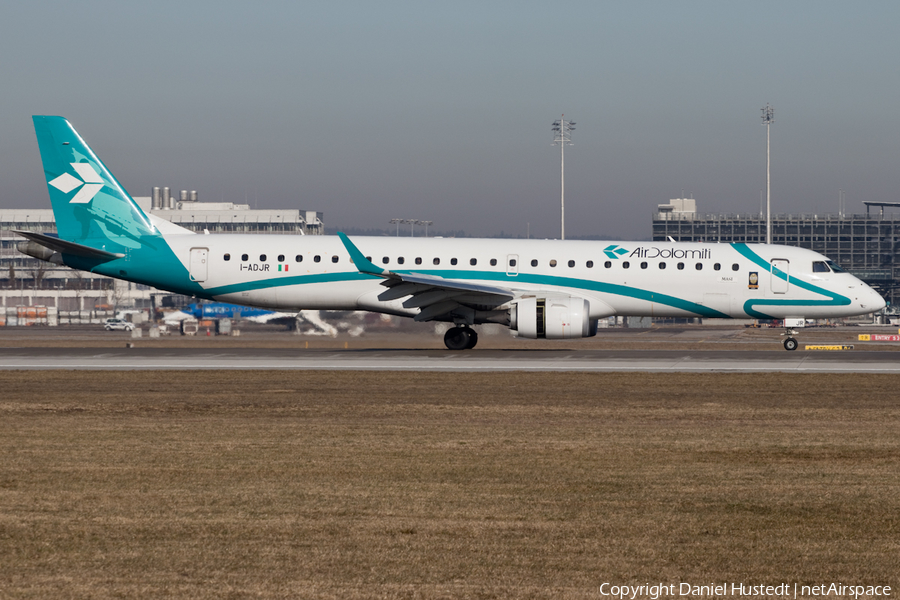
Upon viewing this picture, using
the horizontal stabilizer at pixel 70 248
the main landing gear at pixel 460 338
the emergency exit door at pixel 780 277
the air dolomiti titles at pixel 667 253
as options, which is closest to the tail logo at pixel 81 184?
the horizontal stabilizer at pixel 70 248

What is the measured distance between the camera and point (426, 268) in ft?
112

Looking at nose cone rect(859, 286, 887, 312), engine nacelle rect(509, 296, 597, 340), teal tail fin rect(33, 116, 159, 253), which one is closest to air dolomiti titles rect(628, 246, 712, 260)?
engine nacelle rect(509, 296, 597, 340)

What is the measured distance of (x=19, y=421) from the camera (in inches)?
642

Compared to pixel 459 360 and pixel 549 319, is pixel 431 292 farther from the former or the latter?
pixel 549 319

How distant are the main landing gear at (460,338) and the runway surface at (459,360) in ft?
2.99

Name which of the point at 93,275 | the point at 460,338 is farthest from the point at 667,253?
the point at 93,275

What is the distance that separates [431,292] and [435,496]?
22.5 m

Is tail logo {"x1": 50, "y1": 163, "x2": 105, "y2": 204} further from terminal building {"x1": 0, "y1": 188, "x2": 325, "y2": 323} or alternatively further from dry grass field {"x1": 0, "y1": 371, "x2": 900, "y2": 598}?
terminal building {"x1": 0, "y1": 188, "x2": 325, "y2": 323}

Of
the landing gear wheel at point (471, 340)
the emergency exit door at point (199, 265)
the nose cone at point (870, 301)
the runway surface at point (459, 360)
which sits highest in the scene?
the emergency exit door at point (199, 265)

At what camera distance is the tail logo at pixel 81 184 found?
1362 inches

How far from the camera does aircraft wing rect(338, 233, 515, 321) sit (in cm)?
3175

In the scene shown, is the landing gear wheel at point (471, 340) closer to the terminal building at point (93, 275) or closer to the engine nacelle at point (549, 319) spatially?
the engine nacelle at point (549, 319)

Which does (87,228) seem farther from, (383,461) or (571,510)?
(571,510)

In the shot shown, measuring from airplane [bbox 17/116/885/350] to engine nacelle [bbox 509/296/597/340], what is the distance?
4.47ft
